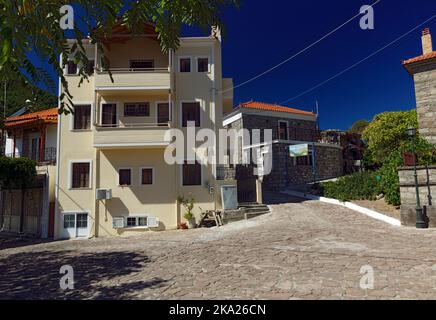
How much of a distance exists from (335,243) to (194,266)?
4840mm

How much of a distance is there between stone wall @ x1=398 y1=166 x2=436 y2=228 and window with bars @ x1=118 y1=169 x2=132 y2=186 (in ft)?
42.9

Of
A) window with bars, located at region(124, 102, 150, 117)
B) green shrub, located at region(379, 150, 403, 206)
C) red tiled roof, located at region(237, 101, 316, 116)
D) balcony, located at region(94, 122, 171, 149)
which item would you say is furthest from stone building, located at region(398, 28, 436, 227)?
window with bars, located at region(124, 102, 150, 117)

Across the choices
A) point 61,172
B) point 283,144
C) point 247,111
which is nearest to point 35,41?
point 61,172

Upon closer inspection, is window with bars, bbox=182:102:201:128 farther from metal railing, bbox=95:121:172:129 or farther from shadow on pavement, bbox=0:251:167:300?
shadow on pavement, bbox=0:251:167:300

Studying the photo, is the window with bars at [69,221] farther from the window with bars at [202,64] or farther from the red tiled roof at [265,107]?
the red tiled roof at [265,107]

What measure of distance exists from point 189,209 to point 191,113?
544 cm

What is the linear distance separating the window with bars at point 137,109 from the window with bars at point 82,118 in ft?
6.70

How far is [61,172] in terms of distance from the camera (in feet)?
51.5

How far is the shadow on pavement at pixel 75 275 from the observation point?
604 cm

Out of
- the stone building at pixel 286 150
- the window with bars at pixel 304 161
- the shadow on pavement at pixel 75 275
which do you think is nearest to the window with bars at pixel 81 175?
the shadow on pavement at pixel 75 275

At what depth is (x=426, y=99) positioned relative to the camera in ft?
50.7

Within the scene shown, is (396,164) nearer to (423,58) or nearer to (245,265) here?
(423,58)

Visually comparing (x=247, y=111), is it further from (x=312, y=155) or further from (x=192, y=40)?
(x=192, y=40)

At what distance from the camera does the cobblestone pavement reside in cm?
568
